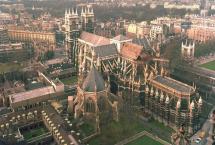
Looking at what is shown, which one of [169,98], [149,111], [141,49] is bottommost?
[149,111]

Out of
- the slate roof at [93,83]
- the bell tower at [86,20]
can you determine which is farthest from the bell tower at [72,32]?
the slate roof at [93,83]

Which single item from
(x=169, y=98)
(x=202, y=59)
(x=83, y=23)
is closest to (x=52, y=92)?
(x=169, y=98)

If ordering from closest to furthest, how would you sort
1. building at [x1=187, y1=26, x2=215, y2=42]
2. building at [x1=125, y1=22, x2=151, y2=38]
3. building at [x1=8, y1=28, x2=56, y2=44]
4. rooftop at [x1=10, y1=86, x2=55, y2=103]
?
rooftop at [x1=10, y1=86, x2=55, y2=103]
building at [x1=8, y1=28, x2=56, y2=44]
building at [x1=187, y1=26, x2=215, y2=42]
building at [x1=125, y1=22, x2=151, y2=38]

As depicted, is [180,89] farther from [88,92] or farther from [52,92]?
[52,92]

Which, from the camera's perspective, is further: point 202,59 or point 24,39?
point 24,39

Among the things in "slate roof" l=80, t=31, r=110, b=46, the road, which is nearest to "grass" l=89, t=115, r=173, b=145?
the road

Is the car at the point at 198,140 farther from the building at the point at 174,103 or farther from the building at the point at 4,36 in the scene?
the building at the point at 4,36

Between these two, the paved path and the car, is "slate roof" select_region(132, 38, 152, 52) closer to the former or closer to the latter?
the paved path
